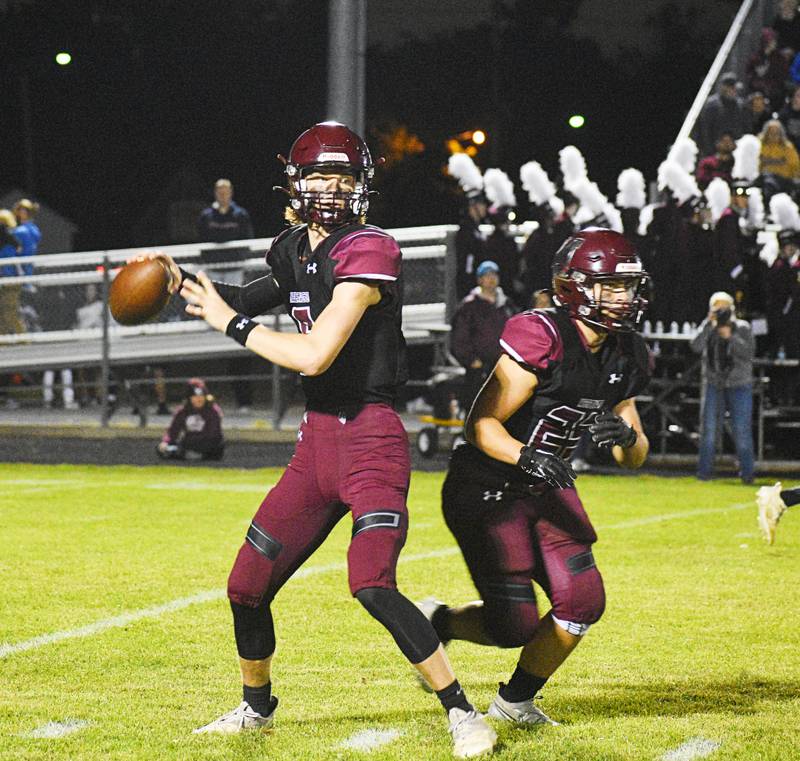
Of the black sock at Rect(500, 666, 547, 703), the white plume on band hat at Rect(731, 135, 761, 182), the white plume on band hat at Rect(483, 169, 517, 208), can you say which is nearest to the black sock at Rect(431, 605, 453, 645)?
the black sock at Rect(500, 666, 547, 703)

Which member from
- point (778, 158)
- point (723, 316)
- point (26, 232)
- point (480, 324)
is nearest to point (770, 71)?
point (778, 158)

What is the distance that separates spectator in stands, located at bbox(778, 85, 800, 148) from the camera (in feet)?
62.8

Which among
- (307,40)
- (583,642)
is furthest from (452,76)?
(583,642)

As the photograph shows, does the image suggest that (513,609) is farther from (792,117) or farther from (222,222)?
(792,117)

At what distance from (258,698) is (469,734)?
0.78 meters

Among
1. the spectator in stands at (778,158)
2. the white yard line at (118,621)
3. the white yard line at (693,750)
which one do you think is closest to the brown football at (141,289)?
the white yard line at (118,621)

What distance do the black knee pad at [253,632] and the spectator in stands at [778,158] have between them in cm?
1341

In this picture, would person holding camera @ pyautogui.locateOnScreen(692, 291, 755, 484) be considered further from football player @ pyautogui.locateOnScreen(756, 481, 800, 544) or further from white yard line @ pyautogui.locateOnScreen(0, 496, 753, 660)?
football player @ pyautogui.locateOnScreen(756, 481, 800, 544)

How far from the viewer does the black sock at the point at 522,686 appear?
519cm

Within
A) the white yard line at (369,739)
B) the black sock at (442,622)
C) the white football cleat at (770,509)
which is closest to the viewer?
the white yard line at (369,739)

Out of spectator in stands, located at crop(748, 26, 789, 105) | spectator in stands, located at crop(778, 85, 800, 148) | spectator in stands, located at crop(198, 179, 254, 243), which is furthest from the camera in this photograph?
spectator in stands, located at crop(748, 26, 789, 105)

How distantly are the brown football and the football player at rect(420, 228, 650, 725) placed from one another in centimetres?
108

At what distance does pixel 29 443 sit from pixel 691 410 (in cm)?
731

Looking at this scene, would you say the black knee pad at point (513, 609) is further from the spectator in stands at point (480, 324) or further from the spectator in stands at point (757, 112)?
the spectator in stands at point (757, 112)
